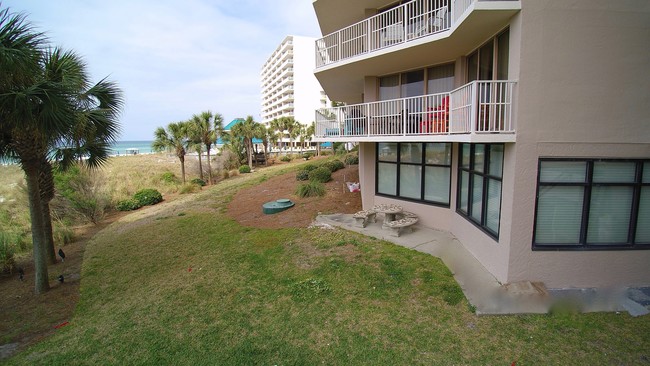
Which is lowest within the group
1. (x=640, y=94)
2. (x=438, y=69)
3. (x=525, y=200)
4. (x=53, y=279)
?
(x=53, y=279)

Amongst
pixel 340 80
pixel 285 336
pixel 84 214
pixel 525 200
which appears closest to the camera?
pixel 285 336

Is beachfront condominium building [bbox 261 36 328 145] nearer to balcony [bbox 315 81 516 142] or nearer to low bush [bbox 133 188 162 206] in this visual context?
low bush [bbox 133 188 162 206]

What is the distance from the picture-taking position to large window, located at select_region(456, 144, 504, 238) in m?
6.61

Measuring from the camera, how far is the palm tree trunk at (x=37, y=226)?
721 centimetres

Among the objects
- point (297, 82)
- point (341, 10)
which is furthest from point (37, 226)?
point (297, 82)

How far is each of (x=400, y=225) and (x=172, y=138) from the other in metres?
23.3

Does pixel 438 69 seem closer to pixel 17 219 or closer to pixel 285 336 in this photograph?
pixel 285 336

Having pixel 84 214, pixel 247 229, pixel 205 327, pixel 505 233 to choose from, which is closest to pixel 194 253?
pixel 247 229

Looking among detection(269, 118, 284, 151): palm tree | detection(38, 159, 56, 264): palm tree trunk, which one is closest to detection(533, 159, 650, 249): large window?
detection(38, 159, 56, 264): palm tree trunk

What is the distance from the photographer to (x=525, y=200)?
580 cm

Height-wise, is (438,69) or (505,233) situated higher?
(438,69)

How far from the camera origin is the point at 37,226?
23.8 feet

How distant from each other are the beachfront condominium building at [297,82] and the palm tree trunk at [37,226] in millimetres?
71443

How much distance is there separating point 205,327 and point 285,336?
4.88 feet
